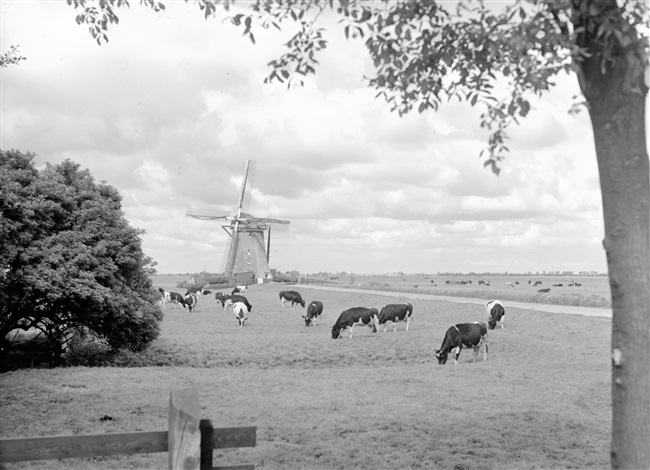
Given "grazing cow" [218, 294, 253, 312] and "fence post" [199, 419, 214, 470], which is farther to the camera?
"grazing cow" [218, 294, 253, 312]

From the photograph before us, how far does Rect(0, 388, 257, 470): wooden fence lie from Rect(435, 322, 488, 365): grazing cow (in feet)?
59.6

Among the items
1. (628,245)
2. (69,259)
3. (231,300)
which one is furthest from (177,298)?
(628,245)

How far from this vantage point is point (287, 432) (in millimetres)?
12031

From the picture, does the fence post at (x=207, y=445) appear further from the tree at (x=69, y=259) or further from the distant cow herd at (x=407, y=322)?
the distant cow herd at (x=407, y=322)

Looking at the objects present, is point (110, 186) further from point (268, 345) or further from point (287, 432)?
point (287, 432)

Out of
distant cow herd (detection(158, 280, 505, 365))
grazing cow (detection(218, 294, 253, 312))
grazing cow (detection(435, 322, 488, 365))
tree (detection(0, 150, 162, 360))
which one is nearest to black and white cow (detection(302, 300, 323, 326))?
distant cow herd (detection(158, 280, 505, 365))

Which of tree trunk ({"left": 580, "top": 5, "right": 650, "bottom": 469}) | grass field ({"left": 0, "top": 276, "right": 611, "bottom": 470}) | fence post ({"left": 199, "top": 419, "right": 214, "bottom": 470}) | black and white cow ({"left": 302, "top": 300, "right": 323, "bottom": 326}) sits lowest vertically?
grass field ({"left": 0, "top": 276, "right": 611, "bottom": 470})

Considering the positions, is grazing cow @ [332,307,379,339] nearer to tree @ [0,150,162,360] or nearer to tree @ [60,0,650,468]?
tree @ [0,150,162,360]

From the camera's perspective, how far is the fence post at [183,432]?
5.74 m

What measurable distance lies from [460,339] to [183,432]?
62.4ft

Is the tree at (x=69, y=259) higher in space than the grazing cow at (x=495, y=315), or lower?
higher

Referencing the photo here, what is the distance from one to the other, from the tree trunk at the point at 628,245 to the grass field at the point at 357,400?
447 cm

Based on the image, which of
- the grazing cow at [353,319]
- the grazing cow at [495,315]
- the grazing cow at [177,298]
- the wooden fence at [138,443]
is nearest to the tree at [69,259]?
the grazing cow at [353,319]

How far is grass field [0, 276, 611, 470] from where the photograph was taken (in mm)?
10672
